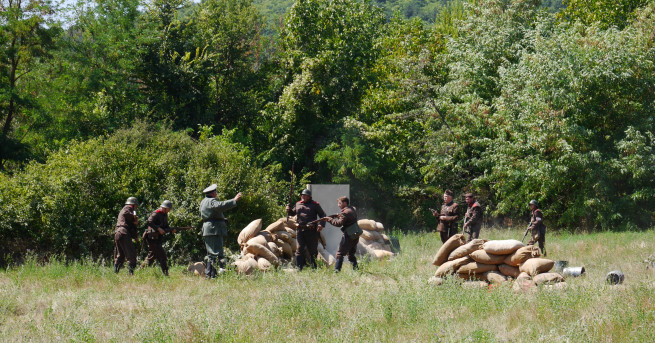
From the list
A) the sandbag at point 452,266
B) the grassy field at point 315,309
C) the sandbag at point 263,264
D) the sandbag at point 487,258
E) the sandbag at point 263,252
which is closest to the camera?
the grassy field at point 315,309

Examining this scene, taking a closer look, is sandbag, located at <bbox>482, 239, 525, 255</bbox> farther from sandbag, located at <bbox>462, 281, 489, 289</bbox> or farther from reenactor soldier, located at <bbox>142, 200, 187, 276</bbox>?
reenactor soldier, located at <bbox>142, 200, 187, 276</bbox>

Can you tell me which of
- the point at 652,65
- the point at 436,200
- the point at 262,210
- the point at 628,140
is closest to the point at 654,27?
the point at 652,65

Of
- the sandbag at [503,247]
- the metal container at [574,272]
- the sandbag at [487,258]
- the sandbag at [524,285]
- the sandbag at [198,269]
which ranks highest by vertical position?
the sandbag at [503,247]

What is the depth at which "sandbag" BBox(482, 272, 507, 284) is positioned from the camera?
10824mm

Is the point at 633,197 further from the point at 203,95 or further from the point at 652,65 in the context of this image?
the point at 203,95

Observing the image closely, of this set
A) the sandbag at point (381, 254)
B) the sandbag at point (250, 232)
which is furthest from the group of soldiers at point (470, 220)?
the sandbag at point (250, 232)

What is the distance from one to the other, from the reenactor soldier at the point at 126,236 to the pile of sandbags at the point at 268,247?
7.40ft

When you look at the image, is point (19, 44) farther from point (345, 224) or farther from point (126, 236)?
point (345, 224)

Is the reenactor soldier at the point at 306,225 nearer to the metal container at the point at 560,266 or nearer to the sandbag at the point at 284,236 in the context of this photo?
the sandbag at the point at 284,236

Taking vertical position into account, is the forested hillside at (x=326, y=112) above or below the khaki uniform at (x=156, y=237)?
above

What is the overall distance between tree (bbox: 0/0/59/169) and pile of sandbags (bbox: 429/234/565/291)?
597 inches

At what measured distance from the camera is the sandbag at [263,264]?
1239cm

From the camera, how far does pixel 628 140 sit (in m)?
21.5

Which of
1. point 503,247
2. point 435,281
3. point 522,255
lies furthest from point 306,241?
point 522,255
